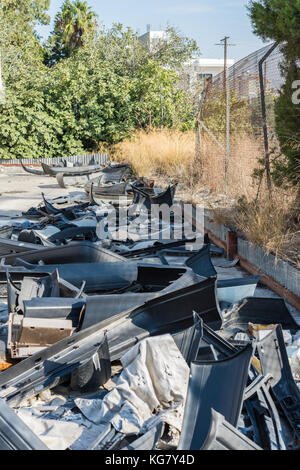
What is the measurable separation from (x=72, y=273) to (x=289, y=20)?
382cm

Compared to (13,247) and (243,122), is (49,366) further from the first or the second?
(243,122)

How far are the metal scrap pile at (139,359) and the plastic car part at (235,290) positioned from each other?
10 millimetres

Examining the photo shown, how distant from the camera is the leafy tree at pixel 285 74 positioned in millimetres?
6378

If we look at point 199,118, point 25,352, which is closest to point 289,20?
point 25,352

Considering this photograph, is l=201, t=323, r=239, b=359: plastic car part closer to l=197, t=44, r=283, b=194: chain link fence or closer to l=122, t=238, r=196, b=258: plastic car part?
l=122, t=238, r=196, b=258: plastic car part

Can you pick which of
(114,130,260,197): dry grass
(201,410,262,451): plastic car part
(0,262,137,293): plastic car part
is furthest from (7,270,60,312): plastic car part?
(114,130,260,197): dry grass

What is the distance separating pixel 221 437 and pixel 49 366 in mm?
1788

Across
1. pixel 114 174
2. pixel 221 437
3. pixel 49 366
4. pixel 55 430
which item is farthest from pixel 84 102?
pixel 221 437

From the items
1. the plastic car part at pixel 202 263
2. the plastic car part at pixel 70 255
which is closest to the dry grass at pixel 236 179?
the plastic car part at pixel 202 263

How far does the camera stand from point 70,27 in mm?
40562

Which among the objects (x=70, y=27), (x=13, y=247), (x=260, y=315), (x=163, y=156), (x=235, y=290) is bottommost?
(x=260, y=315)

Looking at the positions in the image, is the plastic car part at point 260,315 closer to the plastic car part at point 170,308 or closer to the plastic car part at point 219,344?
the plastic car part at point 170,308

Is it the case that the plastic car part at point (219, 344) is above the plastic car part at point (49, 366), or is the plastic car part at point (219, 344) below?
above

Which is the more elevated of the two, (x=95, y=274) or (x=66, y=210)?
(x=66, y=210)
